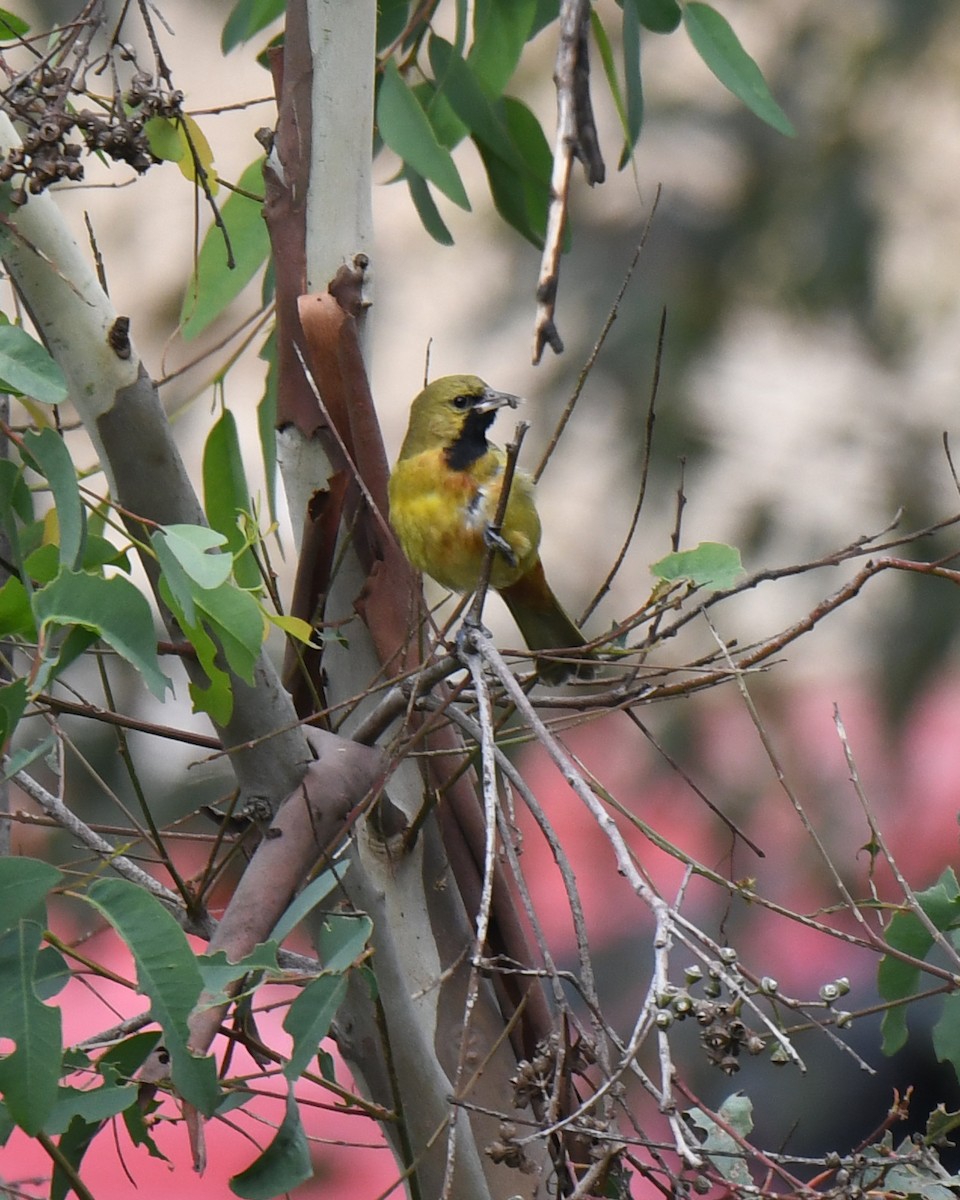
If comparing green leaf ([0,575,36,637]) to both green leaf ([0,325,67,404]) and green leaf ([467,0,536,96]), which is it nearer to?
green leaf ([0,325,67,404])

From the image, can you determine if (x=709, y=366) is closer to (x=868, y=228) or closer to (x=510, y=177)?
(x=868, y=228)

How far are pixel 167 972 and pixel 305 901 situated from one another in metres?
0.18

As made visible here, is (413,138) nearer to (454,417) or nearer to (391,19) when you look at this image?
(391,19)

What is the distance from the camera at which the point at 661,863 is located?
4203 mm

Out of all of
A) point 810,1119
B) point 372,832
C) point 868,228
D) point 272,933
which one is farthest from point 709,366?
point 272,933

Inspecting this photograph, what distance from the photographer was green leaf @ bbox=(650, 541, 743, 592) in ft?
3.88

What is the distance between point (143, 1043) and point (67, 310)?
25.0 inches

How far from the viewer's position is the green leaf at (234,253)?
5.97ft

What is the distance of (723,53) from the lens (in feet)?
5.52

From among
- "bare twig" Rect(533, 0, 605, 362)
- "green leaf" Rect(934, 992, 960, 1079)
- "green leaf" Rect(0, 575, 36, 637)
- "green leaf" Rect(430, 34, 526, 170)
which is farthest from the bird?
"bare twig" Rect(533, 0, 605, 362)

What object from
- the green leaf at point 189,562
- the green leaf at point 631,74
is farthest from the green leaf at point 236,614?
the green leaf at point 631,74

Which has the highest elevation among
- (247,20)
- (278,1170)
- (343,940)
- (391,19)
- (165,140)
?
(247,20)

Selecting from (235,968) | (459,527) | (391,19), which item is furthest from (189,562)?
(391,19)

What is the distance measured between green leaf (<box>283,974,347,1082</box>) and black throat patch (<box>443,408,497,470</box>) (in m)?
1.12
